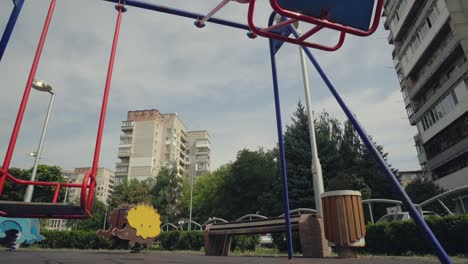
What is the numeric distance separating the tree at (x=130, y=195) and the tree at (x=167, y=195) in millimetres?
1098

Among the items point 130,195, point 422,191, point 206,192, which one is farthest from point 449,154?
point 130,195

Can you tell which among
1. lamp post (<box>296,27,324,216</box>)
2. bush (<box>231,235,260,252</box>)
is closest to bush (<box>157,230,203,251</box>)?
bush (<box>231,235,260,252</box>)

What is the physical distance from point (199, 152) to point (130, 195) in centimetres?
3962

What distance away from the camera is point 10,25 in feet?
9.41

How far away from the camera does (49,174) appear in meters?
42.1

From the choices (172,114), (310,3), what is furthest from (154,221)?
(172,114)

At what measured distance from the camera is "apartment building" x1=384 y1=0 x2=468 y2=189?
24.8 m

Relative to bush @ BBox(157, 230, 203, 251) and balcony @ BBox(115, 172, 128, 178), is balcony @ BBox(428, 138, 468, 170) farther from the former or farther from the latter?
balcony @ BBox(115, 172, 128, 178)

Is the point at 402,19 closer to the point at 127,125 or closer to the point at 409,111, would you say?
the point at 409,111

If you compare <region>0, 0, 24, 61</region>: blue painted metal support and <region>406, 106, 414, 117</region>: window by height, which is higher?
<region>406, 106, 414, 117</region>: window

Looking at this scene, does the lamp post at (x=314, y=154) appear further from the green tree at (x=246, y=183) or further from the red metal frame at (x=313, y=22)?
the green tree at (x=246, y=183)

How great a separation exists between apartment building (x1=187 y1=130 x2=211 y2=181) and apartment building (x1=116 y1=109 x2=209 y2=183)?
7.92m

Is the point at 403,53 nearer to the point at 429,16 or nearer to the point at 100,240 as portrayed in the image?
the point at 429,16

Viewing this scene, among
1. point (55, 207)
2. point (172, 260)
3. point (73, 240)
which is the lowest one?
point (172, 260)
